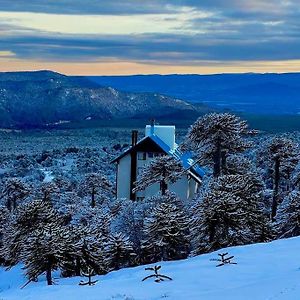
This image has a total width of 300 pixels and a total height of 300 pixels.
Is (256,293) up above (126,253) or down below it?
above

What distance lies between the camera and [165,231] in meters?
32.0

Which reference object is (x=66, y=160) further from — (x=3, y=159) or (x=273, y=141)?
(x=273, y=141)

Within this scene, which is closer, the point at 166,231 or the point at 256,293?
the point at 256,293

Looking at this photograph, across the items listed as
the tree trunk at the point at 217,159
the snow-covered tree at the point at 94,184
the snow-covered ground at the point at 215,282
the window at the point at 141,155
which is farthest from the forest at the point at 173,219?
the window at the point at 141,155

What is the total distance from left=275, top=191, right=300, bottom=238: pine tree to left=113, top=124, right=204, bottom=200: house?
661 inches

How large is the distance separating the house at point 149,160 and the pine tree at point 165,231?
17745mm

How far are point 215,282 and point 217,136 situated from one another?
1793 centimetres

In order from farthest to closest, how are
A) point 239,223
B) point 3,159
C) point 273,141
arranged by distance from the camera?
point 3,159
point 273,141
point 239,223

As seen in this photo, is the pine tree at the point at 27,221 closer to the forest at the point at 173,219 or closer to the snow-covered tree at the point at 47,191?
the forest at the point at 173,219

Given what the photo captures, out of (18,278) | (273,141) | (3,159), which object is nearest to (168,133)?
(273,141)

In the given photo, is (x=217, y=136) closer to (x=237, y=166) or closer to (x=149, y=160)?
(x=237, y=166)

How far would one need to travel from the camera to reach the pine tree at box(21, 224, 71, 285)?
28.7m

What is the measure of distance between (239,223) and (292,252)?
7681 millimetres

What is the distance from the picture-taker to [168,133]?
53969 millimetres
